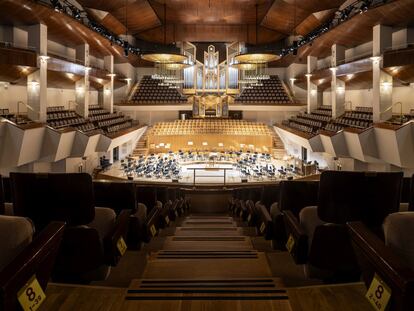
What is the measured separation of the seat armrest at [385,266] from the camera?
4.08ft

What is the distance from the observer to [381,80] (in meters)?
12.4

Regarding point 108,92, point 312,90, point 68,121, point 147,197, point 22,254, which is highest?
point 312,90

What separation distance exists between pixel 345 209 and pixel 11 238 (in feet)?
4.95

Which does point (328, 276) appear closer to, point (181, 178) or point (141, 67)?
point (181, 178)

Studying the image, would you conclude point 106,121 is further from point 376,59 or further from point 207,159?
point 376,59

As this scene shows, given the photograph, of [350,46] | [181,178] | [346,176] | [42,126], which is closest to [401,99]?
[350,46]

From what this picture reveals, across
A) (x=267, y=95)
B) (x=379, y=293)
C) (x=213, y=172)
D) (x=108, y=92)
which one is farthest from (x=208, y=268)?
(x=267, y=95)

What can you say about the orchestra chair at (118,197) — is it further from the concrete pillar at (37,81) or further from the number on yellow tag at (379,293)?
the concrete pillar at (37,81)

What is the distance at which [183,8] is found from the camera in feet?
62.8

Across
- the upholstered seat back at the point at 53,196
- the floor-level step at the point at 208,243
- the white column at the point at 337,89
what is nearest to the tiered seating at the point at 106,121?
the white column at the point at 337,89

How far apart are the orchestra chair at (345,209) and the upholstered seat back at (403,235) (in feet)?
Answer: 1.99

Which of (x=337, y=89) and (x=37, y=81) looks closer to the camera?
(x=37, y=81)

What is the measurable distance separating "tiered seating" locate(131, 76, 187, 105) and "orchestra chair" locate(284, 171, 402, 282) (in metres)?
20.9

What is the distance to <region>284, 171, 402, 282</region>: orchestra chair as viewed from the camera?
2.13m
